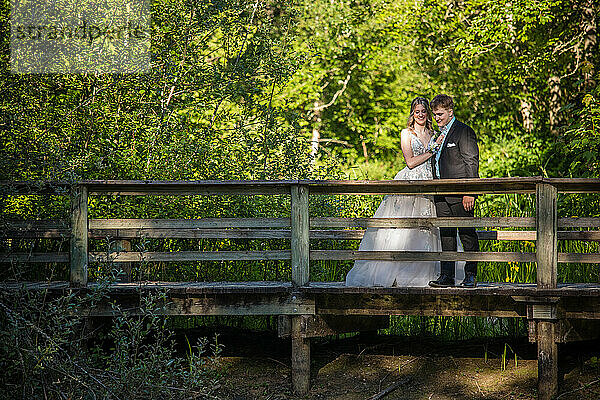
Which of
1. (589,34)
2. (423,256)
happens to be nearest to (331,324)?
(423,256)

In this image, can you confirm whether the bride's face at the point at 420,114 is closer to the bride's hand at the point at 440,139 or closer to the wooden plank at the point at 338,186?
the bride's hand at the point at 440,139

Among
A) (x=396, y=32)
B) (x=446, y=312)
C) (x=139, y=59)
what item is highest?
(x=396, y=32)

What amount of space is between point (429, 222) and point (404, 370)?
62.2 inches

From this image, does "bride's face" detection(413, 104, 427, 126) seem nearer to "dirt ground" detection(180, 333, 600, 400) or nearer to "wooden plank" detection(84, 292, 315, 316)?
"wooden plank" detection(84, 292, 315, 316)

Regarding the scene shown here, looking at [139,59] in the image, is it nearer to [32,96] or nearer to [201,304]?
[32,96]

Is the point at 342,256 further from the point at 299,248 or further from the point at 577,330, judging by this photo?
the point at 577,330

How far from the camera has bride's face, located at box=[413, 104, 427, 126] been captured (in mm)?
6395

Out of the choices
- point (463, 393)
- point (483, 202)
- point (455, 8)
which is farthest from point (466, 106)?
point (463, 393)

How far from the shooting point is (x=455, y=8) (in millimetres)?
16781

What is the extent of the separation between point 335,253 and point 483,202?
378 inches

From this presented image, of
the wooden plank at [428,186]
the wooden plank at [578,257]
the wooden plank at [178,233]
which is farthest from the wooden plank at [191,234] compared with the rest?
the wooden plank at [428,186]

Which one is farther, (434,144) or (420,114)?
(420,114)

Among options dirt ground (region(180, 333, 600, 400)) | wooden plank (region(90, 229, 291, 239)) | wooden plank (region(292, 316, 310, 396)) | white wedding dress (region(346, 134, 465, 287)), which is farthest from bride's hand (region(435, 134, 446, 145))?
dirt ground (region(180, 333, 600, 400))

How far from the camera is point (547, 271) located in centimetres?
578
